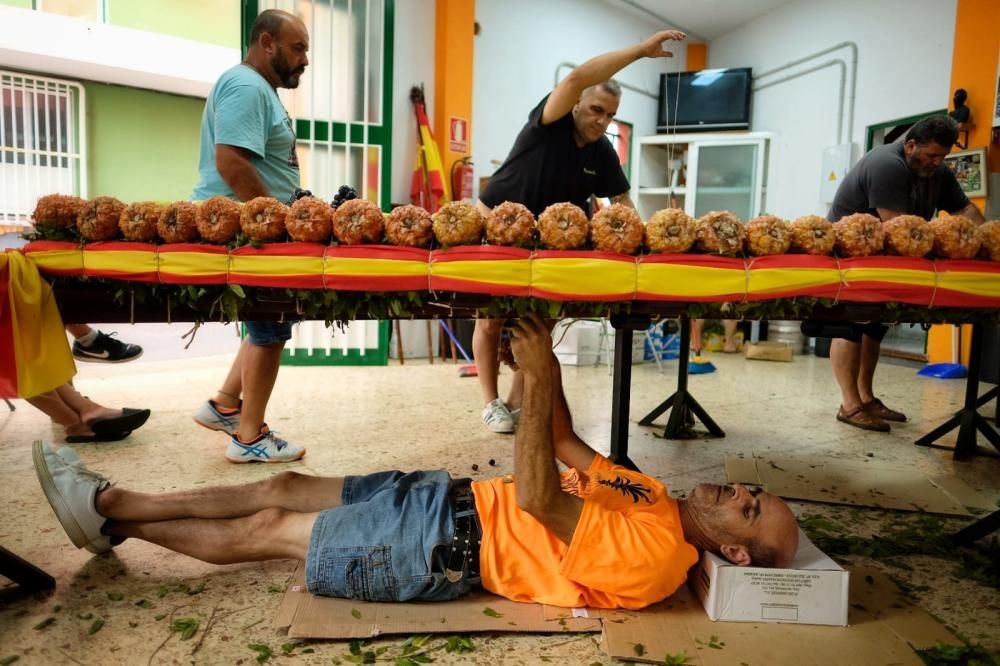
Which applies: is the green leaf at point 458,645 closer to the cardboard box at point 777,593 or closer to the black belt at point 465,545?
the black belt at point 465,545

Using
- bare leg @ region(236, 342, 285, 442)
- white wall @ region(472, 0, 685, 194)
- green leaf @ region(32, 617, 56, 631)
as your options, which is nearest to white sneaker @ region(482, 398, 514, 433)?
bare leg @ region(236, 342, 285, 442)

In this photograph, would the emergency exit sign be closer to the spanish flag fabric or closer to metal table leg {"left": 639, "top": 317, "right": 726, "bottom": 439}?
metal table leg {"left": 639, "top": 317, "right": 726, "bottom": 439}

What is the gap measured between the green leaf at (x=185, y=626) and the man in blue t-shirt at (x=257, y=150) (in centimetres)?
114

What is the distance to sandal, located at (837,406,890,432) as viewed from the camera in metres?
3.57

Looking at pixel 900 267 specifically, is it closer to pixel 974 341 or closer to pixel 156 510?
pixel 974 341

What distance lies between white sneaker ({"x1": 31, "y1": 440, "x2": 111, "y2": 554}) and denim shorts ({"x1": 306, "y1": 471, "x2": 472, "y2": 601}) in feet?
2.02

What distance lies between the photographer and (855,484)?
262 centimetres

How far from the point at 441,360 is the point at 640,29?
5.48 metres

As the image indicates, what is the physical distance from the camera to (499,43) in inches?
264

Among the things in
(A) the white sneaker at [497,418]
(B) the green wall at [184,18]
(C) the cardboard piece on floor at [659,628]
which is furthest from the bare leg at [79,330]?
(B) the green wall at [184,18]

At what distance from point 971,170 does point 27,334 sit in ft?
21.7

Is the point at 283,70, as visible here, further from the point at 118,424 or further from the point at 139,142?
the point at 139,142

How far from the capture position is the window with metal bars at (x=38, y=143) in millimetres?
8859

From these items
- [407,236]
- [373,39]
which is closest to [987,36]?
[373,39]
